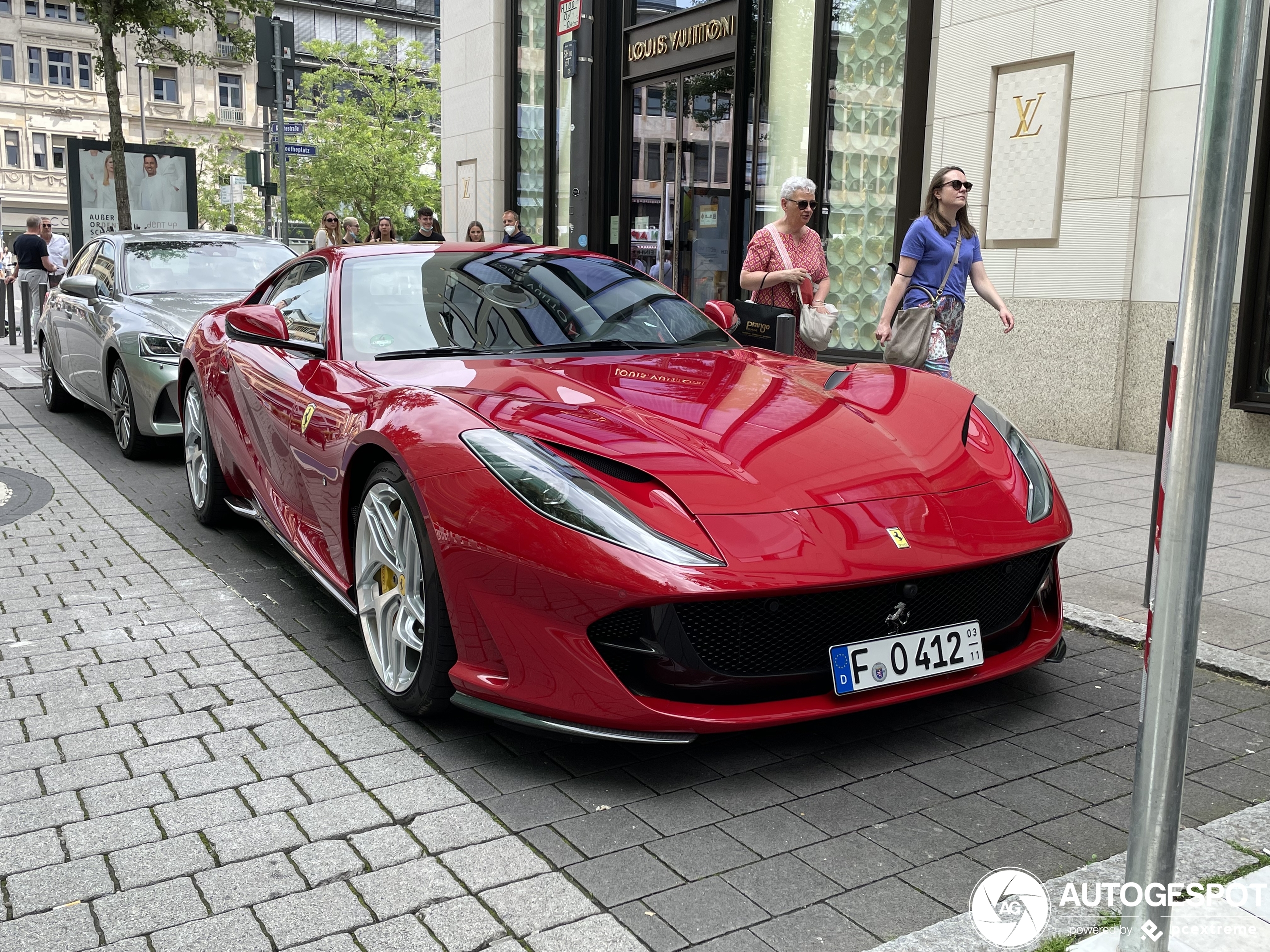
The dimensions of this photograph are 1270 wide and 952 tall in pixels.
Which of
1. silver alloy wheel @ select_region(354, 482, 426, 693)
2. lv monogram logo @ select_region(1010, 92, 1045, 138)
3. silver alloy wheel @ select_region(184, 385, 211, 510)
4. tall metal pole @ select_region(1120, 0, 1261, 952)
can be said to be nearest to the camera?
tall metal pole @ select_region(1120, 0, 1261, 952)

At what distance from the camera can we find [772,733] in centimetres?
334

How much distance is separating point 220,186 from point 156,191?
136ft

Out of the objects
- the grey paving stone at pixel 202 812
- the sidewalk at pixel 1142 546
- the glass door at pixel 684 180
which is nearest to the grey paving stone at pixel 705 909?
the grey paving stone at pixel 202 812

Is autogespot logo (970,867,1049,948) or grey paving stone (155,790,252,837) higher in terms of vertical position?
autogespot logo (970,867,1049,948)

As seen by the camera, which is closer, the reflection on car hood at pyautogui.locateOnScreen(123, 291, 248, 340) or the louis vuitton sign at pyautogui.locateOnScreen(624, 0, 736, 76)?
the reflection on car hood at pyautogui.locateOnScreen(123, 291, 248, 340)

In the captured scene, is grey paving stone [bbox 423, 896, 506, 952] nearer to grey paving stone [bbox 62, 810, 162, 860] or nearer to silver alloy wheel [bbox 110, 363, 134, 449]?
grey paving stone [bbox 62, 810, 162, 860]

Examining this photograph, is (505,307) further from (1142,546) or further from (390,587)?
(1142,546)

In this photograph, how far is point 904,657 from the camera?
3.00m

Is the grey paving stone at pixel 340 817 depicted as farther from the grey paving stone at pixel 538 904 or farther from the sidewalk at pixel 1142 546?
the sidewalk at pixel 1142 546

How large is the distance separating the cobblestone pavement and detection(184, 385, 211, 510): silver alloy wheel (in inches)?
69.6

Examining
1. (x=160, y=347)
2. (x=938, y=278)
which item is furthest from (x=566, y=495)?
(x=160, y=347)

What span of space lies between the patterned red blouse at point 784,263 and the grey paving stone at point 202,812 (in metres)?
4.78

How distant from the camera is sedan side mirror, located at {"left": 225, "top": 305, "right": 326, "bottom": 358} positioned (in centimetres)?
430

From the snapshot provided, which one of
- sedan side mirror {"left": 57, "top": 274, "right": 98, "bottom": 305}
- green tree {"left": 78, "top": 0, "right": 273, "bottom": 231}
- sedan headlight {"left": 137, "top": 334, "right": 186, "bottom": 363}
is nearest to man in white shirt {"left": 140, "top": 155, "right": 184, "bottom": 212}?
green tree {"left": 78, "top": 0, "right": 273, "bottom": 231}
